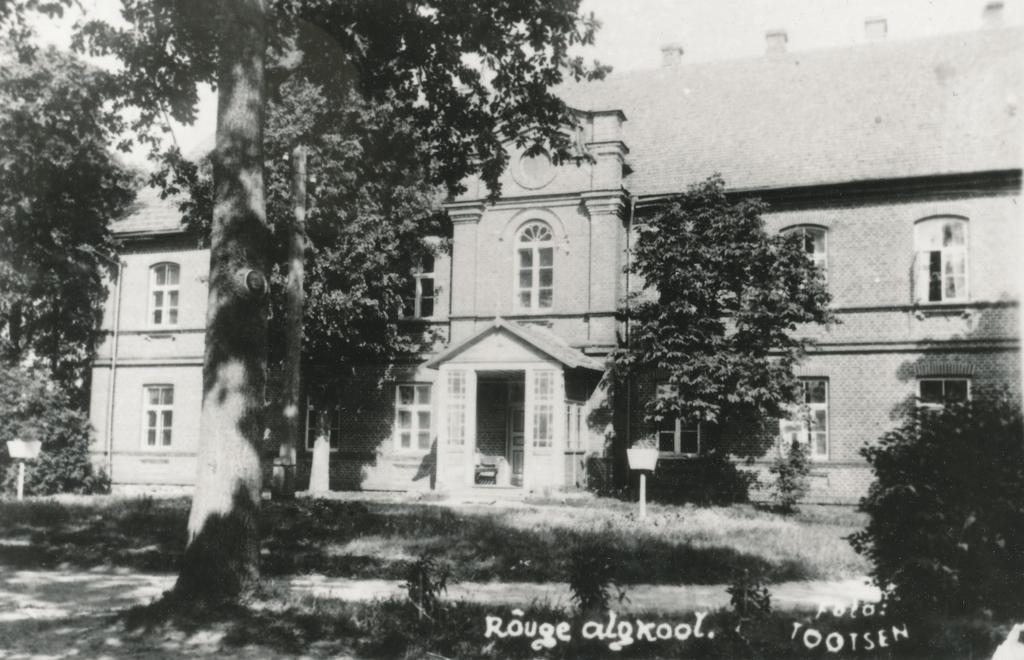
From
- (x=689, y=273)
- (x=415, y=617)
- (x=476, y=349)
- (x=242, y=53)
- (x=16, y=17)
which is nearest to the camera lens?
(x=415, y=617)

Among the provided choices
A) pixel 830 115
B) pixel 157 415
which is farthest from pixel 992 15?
pixel 157 415

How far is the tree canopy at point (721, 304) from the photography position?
1756 cm

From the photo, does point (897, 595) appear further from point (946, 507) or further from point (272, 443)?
point (272, 443)

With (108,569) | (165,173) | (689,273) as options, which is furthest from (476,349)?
(108,569)

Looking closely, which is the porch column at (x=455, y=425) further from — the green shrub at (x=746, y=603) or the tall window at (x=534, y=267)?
the green shrub at (x=746, y=603)

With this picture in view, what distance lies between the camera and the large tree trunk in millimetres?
7879

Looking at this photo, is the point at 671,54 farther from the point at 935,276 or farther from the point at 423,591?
the point at 423,591

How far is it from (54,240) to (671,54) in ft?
62.2

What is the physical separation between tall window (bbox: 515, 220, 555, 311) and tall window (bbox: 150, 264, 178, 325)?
1072cm

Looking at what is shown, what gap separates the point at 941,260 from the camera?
19.3 m

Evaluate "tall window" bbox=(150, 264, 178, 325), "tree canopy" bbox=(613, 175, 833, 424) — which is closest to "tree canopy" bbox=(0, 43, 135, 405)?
"tall window" bbox=(150, 264, 178, 325)

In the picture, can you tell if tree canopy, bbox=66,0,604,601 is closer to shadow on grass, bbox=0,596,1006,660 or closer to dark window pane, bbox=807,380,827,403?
shadow on grass, bbox=0,596,1006,660

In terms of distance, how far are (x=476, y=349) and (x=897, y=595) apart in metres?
14.9

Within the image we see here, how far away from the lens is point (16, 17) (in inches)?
395
